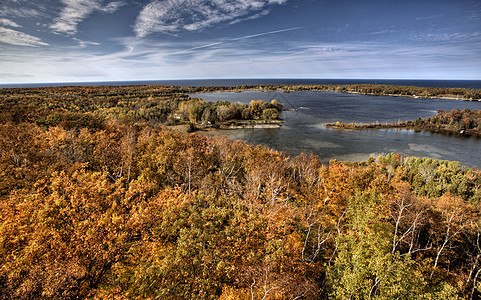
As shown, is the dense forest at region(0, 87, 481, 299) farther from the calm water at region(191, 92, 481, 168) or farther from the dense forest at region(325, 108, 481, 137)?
the dense forest at region(325, 108, 481, 137)

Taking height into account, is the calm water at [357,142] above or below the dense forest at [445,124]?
below

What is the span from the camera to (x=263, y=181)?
109 feet

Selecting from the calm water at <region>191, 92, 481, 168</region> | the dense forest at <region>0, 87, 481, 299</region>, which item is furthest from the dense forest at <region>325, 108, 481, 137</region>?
the dense forest at <region>0, 87, 481, 299</region>

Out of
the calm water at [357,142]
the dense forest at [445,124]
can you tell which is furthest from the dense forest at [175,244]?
the dense forest at [445,124]

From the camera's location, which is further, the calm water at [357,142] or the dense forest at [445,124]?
the dense forest at [445,124]

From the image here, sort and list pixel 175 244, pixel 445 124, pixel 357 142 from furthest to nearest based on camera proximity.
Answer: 1. pixel 445 124
2. pixel 357 142
3. pixel 175 244

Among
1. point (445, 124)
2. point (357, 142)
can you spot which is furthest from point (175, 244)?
point (445, 124)

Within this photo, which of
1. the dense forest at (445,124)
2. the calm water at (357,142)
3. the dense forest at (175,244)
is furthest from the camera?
the dense forest at (445,124)

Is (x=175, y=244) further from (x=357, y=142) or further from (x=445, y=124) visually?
(x=445, y=124)

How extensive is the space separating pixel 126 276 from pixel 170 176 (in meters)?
17.7

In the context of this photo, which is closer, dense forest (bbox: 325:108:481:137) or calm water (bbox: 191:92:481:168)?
calm water (bbox: 191:92:481:168)

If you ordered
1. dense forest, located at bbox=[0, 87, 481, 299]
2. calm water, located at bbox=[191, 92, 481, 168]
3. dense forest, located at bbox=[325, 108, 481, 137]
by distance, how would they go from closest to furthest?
dense forest, located at bbox=[0, 87, 481, 299] < calm water, located at bbox=[191, 92, 481, 168] < dense forest, located at bbox=[325, 108, 481, 137]

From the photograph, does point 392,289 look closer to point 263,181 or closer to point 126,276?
point 126,276

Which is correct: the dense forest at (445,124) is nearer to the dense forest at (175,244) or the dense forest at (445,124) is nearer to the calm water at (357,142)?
the calm water at (357,142)
